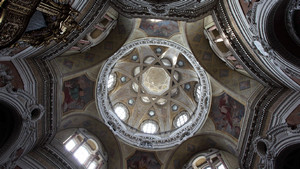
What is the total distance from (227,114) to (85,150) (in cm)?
1016

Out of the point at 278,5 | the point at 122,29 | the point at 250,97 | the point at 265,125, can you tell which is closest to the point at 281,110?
the point at 265,125

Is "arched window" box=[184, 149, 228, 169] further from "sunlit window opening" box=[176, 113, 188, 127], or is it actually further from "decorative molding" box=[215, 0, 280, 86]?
"decorative molding" box=[215, 0, 280, 86]

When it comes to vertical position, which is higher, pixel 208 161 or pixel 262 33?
pixel 262 33

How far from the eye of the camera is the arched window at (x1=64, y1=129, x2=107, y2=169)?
606 inches

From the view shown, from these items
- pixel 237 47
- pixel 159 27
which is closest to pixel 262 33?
pixel 237 47

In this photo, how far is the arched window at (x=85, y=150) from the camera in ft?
50.5

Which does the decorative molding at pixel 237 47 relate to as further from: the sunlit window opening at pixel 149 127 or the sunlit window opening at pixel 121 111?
the sunlit window opening at pixel 121 111

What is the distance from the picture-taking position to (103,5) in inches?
428

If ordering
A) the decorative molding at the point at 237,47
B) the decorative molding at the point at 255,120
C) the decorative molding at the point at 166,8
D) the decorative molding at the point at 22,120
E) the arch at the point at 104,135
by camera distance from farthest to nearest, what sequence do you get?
1. the arch at the point at 104,135
2. the decorative molding at the point at 255,120
3. the decorative molding at the point at 166,8
4. the decorative molding at the point at 237,47
5. the decorative molding at the point at 22,120

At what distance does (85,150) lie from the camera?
53.5 ft

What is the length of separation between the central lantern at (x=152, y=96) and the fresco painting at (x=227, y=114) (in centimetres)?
160

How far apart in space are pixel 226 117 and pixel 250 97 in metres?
2.83

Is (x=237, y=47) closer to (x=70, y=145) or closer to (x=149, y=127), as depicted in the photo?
(x=70, y=145)

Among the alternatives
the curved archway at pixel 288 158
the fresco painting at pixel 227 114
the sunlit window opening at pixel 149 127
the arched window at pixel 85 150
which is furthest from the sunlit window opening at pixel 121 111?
the curved archway at pixel 288 158
